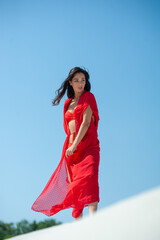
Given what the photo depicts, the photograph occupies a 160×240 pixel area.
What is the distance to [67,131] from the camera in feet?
11.5

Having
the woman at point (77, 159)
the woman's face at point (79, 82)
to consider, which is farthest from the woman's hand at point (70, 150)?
the woman's face at point (79, 82)

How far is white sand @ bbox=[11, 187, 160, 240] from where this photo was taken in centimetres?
81

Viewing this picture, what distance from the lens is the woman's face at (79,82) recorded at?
3.48 metres

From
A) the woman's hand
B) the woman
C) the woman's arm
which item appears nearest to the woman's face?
the woman

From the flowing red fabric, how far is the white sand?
2075 millimetres

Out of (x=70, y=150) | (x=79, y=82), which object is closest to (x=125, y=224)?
(x=70, y=150)

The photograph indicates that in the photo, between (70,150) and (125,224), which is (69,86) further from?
(125,224)

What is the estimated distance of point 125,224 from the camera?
847 mm

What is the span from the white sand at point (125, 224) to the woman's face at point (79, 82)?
2.52 meters

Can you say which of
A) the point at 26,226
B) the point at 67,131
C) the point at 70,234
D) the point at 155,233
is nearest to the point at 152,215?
the point at 155,233

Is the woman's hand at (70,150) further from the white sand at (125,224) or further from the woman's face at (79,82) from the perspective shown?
the white sand at (125,224)

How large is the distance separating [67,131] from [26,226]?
24.0ft

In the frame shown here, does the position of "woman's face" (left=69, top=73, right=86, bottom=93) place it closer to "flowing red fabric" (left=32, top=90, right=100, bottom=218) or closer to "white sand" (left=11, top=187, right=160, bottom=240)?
"flowing red fabric" (left=32, top=90, right=100, bottom=218)

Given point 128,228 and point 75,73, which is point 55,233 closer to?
point 128,228
